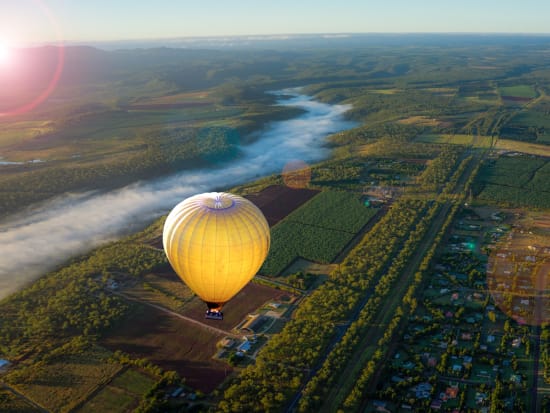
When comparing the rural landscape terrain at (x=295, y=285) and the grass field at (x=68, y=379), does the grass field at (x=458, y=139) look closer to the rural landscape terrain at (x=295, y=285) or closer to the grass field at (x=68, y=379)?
the rural landscape terrain at (x=295, y=285)

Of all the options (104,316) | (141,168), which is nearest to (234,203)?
(104,316)

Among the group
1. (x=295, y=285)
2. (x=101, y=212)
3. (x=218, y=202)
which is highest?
(x=218, y=202)

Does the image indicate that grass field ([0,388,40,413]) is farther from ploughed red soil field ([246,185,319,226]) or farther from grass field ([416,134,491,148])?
grass field ([416,134,491,148])

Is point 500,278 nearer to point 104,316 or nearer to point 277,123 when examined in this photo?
point 104,316

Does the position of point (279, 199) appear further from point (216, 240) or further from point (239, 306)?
point (216, 240)

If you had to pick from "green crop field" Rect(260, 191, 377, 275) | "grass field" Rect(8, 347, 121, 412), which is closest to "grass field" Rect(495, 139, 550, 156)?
"green crop field" Rect(260, 191, 377, 275)

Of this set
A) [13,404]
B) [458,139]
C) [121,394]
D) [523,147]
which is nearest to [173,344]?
[121,394]

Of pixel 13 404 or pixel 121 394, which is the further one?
pixel 121 394
